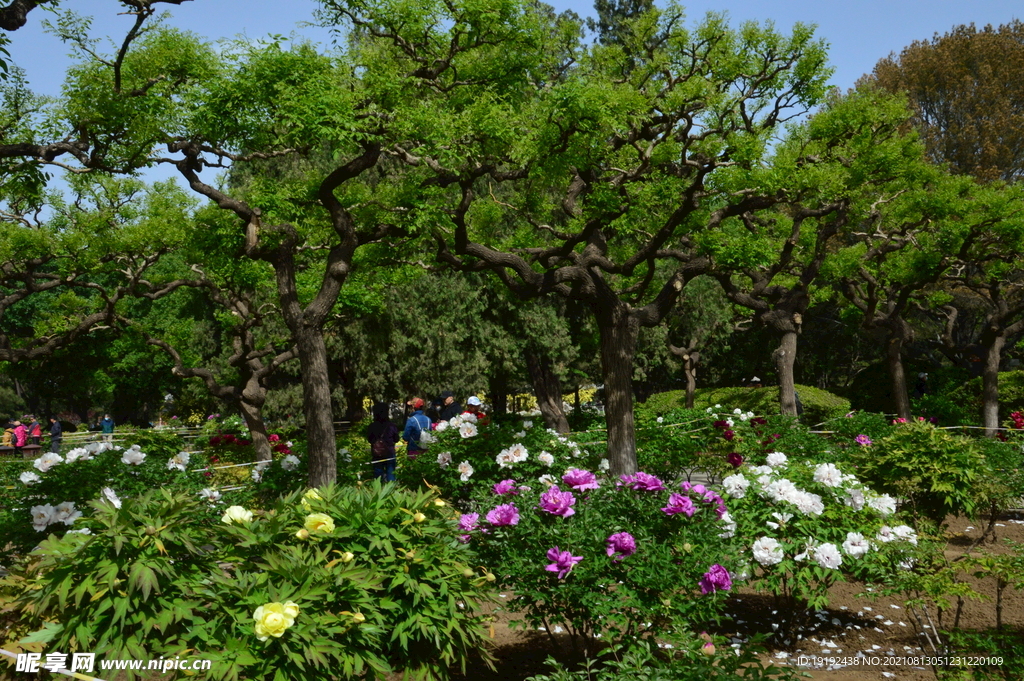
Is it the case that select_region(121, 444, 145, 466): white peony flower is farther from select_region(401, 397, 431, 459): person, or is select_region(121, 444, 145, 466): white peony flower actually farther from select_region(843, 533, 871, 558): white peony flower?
select_region(843, 533, 871, 558): white peony flower

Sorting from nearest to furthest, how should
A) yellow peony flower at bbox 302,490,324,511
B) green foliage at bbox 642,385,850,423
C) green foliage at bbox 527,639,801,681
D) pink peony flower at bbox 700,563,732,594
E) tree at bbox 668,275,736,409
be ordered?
green foliage at bbox 527,639,801,681
yellow peony flower at bbox 302,490,324,511
pink peony flower at bbox 700,563,732,594
green foliage at bbox 642,385,850,423
tree at bbox 668,275,736,409

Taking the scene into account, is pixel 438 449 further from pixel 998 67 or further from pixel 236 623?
pixel 998 67

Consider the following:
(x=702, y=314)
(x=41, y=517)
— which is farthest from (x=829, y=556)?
(x=702, y=314)

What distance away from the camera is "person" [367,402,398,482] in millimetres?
11398

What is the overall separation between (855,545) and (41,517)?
646 cm

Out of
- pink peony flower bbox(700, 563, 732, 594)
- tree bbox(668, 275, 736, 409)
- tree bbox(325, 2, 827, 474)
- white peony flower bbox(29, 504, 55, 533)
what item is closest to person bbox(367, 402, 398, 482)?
tree bbox(325, 2, 827, 474)

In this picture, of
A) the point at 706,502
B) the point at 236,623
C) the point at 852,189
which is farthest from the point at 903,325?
the point at 236,623

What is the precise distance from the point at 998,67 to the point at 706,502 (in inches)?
1375

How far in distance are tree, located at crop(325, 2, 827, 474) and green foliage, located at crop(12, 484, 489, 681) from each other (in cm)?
681

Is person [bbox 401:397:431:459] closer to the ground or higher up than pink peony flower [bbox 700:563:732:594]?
higher up

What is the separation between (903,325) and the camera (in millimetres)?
19422

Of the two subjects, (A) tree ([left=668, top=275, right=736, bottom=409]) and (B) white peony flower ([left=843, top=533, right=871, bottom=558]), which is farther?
(A) tree ([left=668, top=275, right=736, bottom=409])

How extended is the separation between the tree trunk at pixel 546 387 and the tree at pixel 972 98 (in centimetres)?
1980

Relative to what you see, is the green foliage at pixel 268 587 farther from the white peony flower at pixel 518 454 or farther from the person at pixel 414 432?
the person at pixel 414 432
